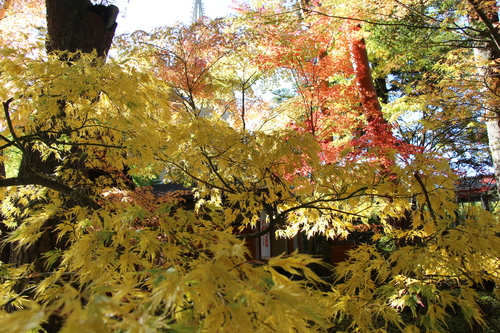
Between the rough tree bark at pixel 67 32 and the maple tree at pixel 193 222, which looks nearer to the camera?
the maple tree at pixel 193 222

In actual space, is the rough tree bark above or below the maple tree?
above

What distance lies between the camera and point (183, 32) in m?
6.64

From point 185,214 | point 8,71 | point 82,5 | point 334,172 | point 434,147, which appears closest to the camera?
point 185,214

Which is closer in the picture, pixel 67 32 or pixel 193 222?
pixel 193 222

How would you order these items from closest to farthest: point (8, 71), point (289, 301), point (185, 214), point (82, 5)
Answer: point (289, 301) < point (185, 214) < point (8, 71) < point (82, 5)

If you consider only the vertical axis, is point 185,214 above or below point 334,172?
below

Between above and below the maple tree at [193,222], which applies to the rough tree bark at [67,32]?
above

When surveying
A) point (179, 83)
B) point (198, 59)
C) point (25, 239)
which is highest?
point (198, 59)

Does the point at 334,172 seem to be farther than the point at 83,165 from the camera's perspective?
No

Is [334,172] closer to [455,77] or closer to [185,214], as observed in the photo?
[185,214]

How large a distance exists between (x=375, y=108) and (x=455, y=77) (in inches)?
60.6

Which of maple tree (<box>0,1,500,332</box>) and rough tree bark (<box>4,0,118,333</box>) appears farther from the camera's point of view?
rough tree bark (<box>4,0,118,333</box>)

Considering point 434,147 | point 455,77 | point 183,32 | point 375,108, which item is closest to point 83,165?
point 183,32

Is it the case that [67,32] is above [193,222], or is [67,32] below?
above
